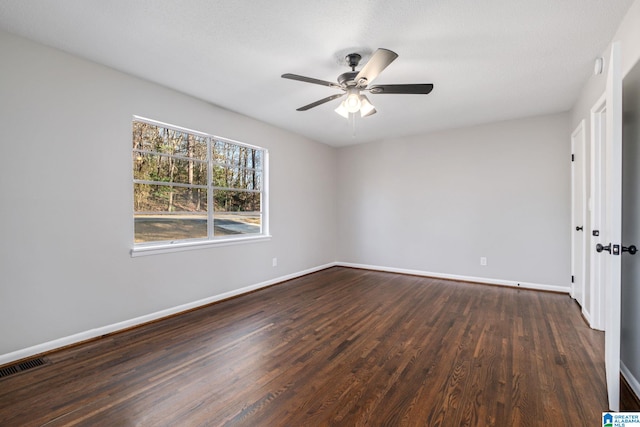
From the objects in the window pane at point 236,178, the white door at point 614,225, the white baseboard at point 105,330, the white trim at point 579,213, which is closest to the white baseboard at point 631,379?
the white door at point 614,225

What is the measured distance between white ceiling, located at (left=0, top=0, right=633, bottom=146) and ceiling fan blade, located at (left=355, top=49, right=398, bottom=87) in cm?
29

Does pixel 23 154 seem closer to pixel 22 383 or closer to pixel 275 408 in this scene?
pixel 22 383

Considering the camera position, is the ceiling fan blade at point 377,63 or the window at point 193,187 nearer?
the ceiling fan blade at point 377,63

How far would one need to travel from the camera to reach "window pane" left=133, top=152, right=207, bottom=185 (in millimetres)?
3059

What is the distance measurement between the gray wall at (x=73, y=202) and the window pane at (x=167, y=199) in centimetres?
16

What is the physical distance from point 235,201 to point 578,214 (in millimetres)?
4427

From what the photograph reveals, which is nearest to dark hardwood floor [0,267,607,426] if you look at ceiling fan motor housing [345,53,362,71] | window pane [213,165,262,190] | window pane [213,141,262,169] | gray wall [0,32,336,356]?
gray wall [0,32,336,356]

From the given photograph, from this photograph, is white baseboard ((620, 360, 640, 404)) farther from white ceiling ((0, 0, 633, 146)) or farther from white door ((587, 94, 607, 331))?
white ceiling ((0, 0, 633, 146))

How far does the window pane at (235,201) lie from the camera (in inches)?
152

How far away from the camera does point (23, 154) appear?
7.47 ft

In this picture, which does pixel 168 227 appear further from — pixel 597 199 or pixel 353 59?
pixel 597 199

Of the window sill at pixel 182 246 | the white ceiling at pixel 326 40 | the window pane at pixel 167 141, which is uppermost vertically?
the white ceiling at pixel 326 40

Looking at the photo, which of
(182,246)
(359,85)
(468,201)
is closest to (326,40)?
(359,85)

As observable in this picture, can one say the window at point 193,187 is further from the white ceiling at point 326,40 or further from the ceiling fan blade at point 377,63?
the ceiling fan blade at point 377,63
